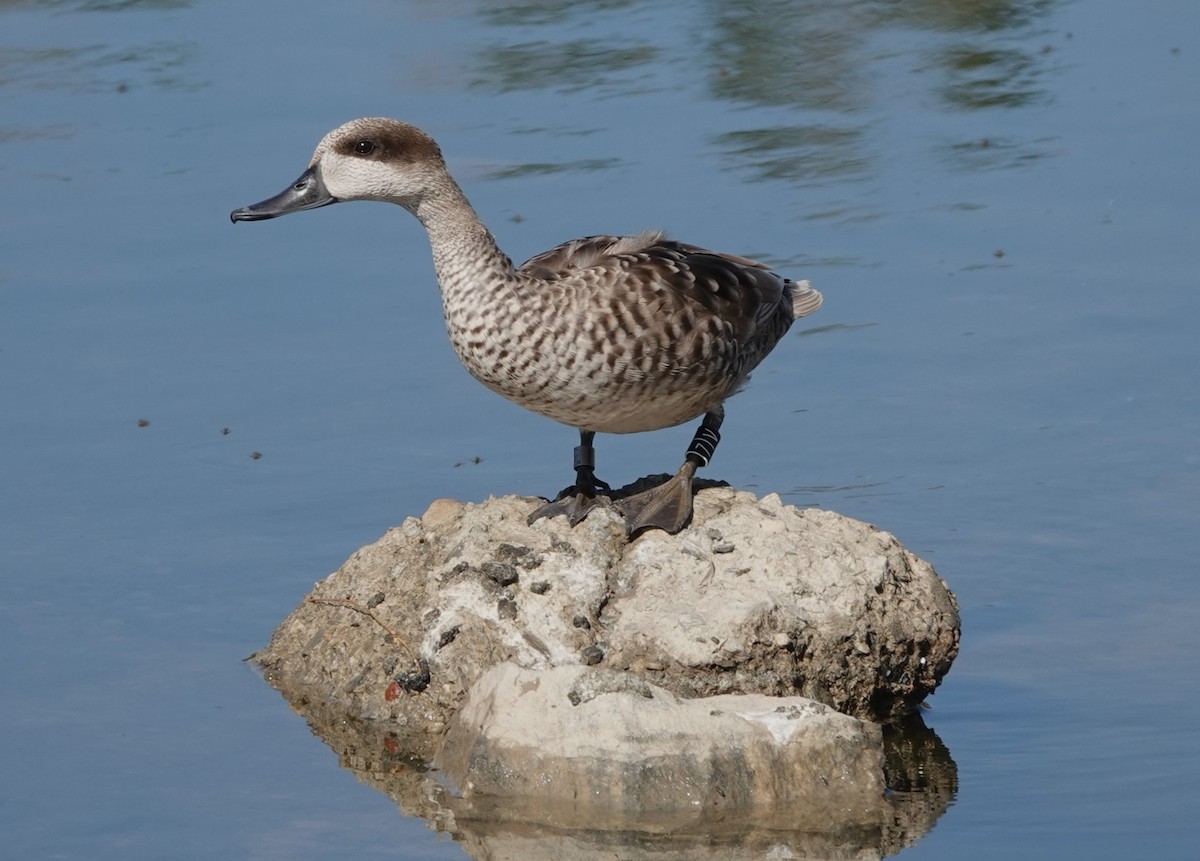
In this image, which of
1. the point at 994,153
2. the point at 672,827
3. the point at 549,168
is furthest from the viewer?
the point at 994,153

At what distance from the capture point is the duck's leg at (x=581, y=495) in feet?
25.6

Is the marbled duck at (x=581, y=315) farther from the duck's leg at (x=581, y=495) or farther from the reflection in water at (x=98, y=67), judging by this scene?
the reflection in water at (x=98, y=67)

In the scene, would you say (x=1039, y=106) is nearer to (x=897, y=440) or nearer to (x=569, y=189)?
(x=569, y=189)

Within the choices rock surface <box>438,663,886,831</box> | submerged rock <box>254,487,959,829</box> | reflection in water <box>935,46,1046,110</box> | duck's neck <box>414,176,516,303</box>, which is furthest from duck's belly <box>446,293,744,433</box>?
reflection in water <box>935,46,1046,110</box>

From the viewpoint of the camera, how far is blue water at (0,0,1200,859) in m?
7.26

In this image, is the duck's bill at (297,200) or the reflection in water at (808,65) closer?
the duck's bill at (297,200)

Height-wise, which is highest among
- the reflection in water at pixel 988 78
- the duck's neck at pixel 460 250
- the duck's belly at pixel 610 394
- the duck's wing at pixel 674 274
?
the duck's neck at pixel 460 250

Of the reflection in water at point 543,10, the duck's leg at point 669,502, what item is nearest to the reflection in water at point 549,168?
the reflection in water at point 543,10

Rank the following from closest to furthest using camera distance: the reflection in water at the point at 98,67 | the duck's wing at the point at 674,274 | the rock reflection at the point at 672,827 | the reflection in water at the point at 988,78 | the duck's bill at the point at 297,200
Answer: the rock reflection at the point at 672,827, the duck's wing at the point at 674,274, the duck's bill at the point at 297,200, the reflection in water at the point at 988,78, the reflection in water at the point at 98,67

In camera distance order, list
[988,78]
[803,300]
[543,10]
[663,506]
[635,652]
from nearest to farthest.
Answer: [635,652], [663,506], [803,300], [988,78], [543,10]

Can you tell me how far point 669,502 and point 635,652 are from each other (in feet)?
2.42

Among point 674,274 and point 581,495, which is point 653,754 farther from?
point 674,274

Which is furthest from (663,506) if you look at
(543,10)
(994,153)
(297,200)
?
(543,10)

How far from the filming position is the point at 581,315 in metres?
7.49
